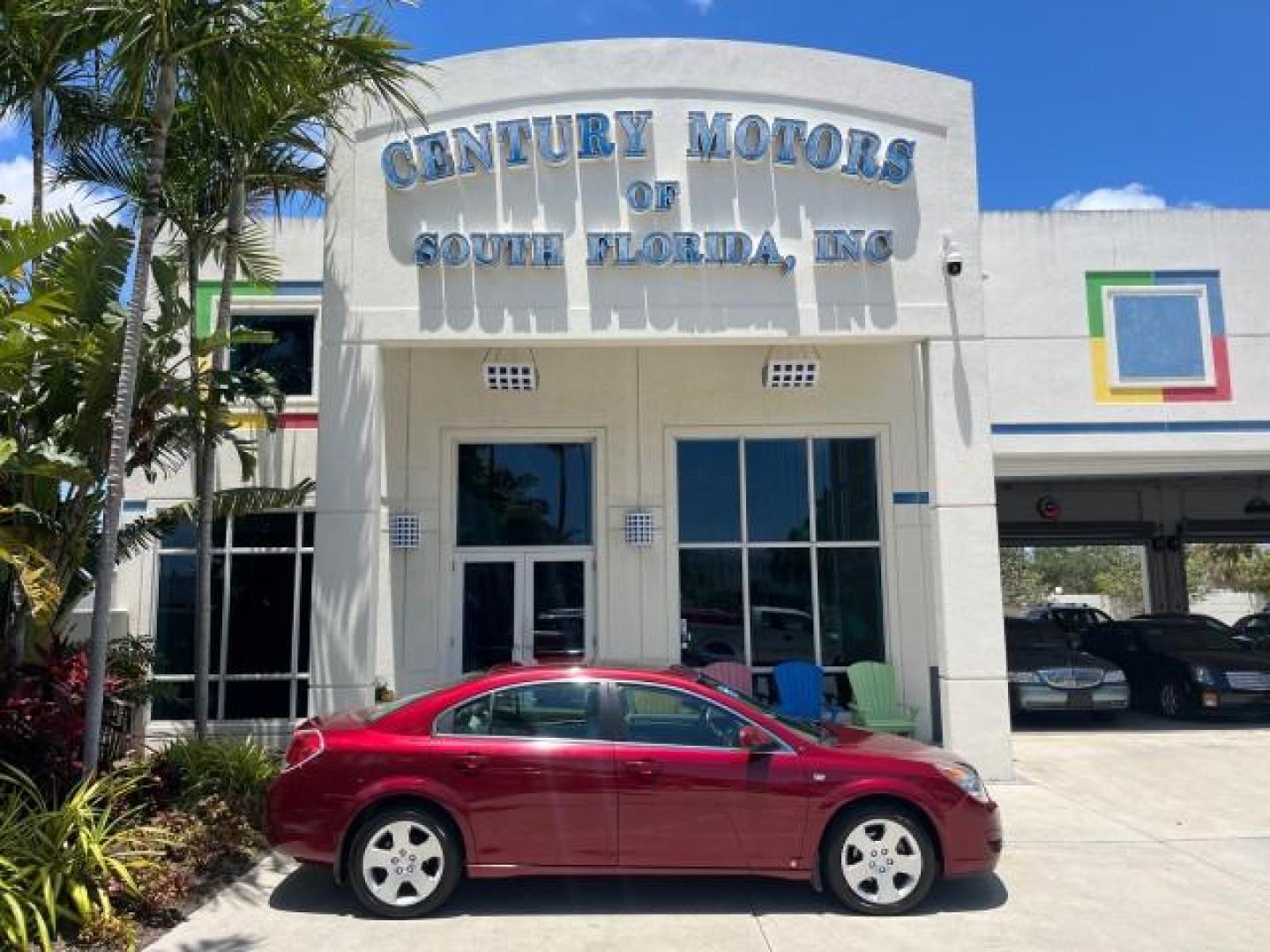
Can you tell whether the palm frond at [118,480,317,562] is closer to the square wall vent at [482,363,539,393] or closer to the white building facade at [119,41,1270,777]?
the white building facade at [119,41,1270,777]

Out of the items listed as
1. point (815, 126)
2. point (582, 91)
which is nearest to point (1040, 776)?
point (815, 126)

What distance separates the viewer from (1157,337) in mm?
13344

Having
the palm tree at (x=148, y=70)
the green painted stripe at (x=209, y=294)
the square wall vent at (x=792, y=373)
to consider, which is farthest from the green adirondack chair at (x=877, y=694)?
the green painted stripe at (x=209, y=294)

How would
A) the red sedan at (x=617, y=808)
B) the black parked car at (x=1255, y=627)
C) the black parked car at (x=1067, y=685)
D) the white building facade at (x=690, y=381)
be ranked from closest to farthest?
the red sedan at (x=617, y=808), the white building facade at (x=690, y=381), the black parked car at (x=1067, y=685), the black parked car at (x=1255, y=627)

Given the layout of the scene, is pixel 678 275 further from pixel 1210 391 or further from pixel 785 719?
pixel 1210 391

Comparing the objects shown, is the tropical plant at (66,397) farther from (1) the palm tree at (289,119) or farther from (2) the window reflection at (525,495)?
(2) the window reflection at (525,495)

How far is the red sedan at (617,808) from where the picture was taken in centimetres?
594

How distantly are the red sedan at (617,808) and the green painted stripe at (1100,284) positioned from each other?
9145 mm

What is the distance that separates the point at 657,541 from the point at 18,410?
6.79 metres

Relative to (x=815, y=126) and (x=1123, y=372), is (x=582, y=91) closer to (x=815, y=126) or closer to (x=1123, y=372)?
(x=815, y=126)

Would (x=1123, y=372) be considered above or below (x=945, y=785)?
above

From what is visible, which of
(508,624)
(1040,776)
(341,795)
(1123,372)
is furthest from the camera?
(1123,372)

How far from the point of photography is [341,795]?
235 inches

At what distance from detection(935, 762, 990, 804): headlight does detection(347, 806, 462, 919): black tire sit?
3.02 meters
